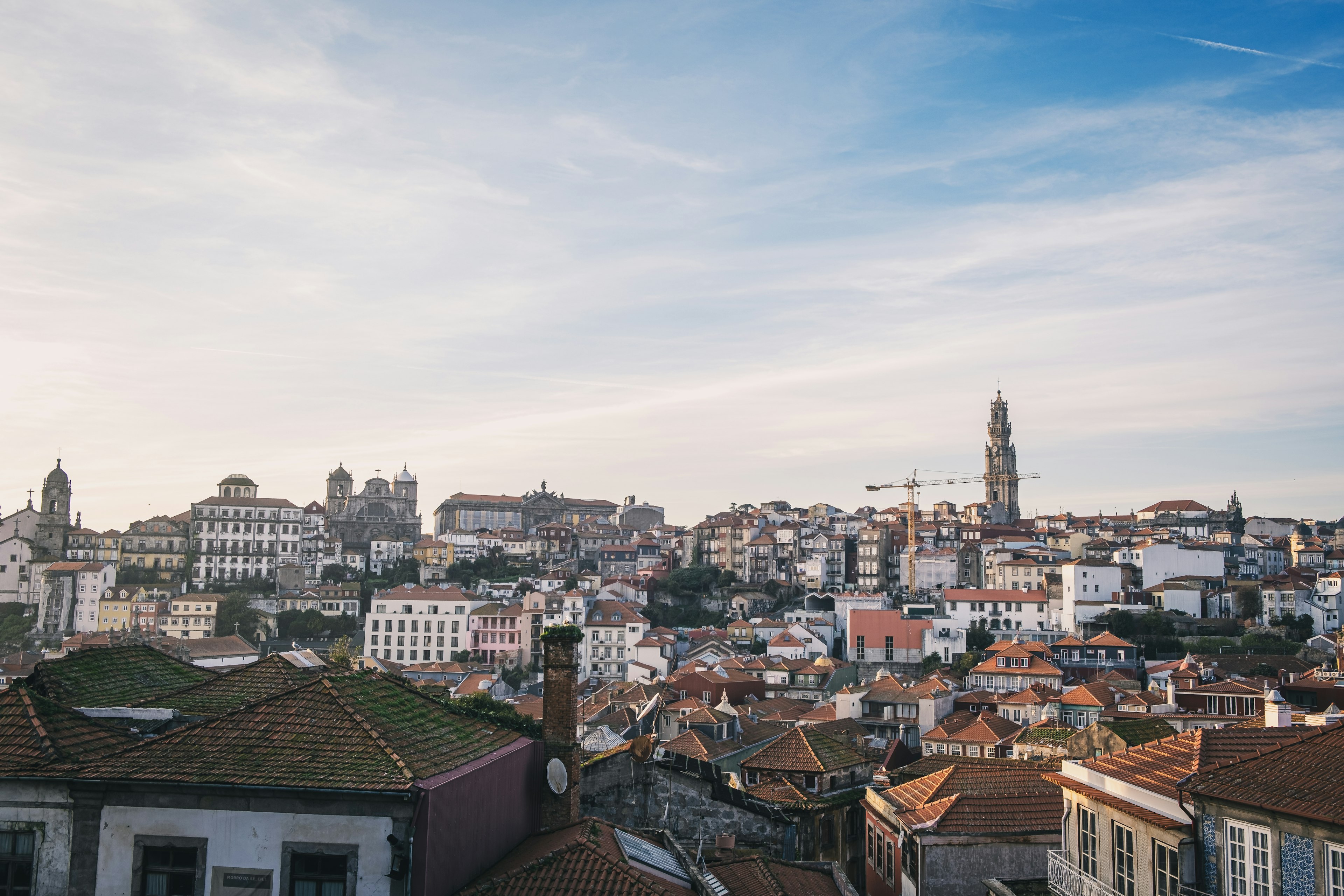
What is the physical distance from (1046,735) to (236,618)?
88543 millimetres

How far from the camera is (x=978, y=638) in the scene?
87.3 m

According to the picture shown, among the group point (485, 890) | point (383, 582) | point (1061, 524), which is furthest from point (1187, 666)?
point (383, 582)

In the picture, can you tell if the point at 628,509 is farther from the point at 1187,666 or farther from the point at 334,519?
the point at 1187,666

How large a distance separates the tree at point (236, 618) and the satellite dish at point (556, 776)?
3922 inches

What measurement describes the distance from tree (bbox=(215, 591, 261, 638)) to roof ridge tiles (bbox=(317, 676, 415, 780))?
10097 cm

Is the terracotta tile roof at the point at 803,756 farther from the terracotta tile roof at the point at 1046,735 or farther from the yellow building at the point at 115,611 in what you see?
the yellow building at the point at 115,611

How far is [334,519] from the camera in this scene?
148 metres

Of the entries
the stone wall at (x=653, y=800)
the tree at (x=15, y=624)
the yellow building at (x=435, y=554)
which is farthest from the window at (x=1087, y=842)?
the yellow building at (x=435, y=554)

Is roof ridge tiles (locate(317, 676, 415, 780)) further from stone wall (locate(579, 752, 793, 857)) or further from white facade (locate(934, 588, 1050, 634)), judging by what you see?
→ white facade (locate(934, 588, 1050, 634))

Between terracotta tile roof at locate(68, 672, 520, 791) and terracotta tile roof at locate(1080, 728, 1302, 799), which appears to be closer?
terracotta tile roof at locate(68, 672, 520, 791)

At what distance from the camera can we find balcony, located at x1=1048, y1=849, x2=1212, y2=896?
1462 cm

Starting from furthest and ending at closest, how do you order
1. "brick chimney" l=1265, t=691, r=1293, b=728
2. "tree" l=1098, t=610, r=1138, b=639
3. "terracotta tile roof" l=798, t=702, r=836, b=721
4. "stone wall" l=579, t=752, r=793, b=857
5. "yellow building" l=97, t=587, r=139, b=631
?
1. "yellow building" l=97, t=587, r=139, b=631
2. "tree" l=1098, t=610, r=1138, b=639
3. "terracotta tile roof" l=798, t=702, r=836, b=721
4. "stone wall" l=579, t=752, r=793, b=857
5. "brick chimney" l=1265, t=691, r=1293, b=728

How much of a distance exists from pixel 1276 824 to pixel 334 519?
145991mm

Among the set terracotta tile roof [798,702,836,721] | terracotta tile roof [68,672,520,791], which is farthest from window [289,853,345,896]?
terracotta tile roof [798,702,836,721]
